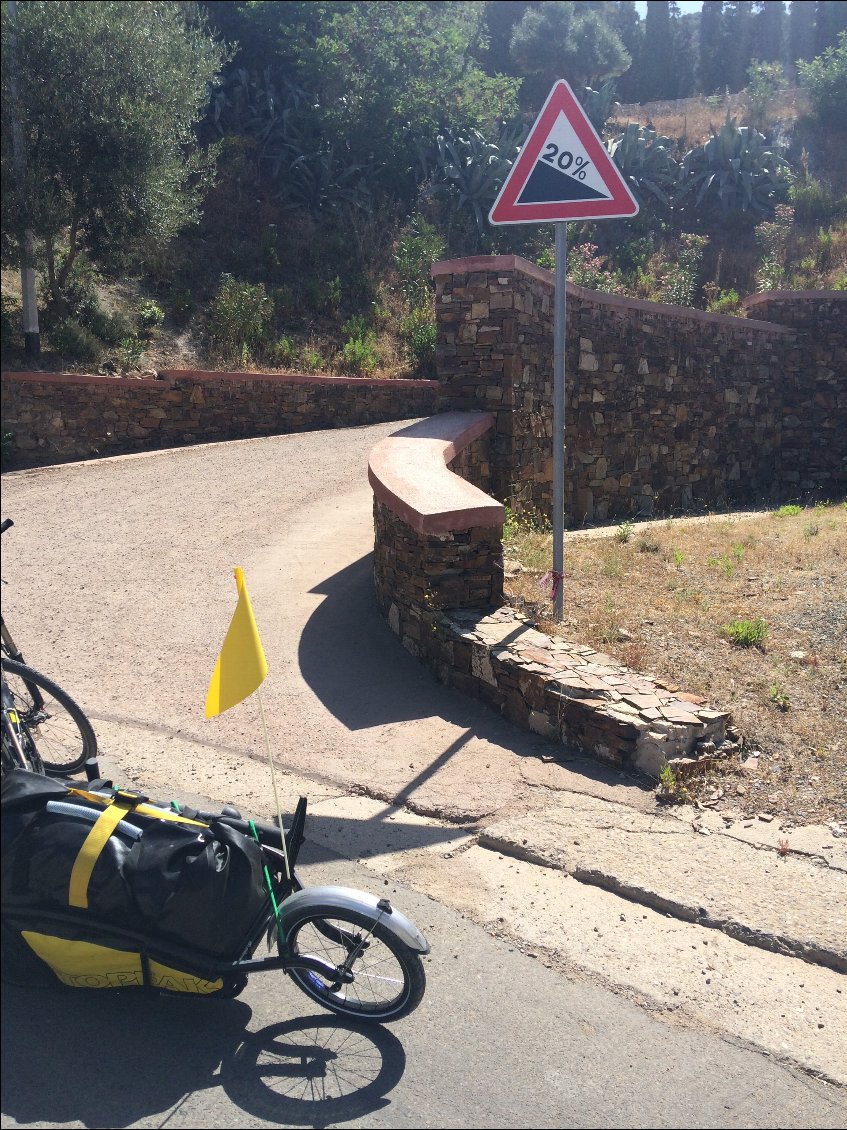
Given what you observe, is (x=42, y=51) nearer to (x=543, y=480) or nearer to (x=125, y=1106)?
(x=543, y=480)

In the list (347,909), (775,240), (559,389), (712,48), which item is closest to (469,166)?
(775,240)

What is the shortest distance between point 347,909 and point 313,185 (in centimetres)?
2107

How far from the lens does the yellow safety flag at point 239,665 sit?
10.2 ft

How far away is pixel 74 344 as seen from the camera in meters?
14.2

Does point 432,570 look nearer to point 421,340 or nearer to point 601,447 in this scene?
→ point 601,447

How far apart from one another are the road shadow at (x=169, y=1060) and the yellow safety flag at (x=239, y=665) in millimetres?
902

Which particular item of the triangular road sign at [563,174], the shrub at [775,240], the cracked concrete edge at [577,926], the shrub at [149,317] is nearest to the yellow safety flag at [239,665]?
the cracked concrete edge at [577,926]

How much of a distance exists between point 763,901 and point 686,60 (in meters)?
49.2

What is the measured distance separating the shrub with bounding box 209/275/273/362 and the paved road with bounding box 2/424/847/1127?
25.3 feet

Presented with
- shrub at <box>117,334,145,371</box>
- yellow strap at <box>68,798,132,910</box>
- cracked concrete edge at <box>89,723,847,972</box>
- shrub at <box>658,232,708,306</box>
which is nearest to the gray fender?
yellow strap at <box>68,798,132,910</box>

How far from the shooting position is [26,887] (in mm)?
2807

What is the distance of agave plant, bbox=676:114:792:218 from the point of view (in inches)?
891

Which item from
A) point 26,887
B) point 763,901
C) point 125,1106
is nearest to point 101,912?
point 26,887

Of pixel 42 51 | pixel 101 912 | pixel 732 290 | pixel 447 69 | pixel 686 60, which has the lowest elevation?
pixel 101 912
